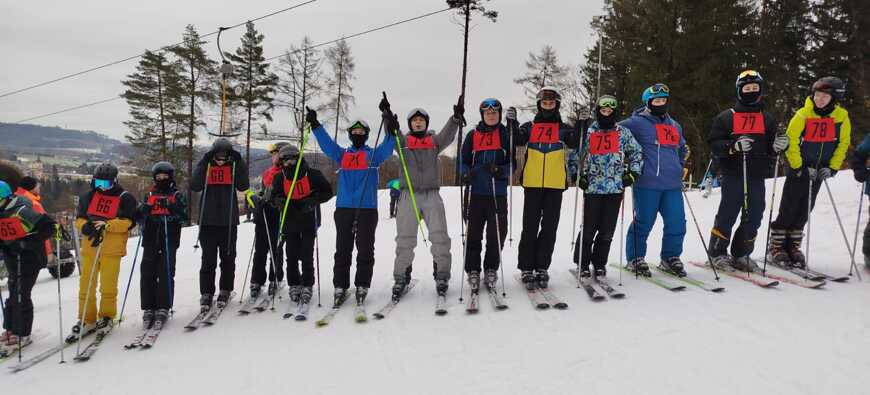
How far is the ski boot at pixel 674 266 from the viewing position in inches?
205

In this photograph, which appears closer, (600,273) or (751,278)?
(751,278)

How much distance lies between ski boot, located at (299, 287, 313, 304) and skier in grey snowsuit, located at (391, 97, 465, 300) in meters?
1.03

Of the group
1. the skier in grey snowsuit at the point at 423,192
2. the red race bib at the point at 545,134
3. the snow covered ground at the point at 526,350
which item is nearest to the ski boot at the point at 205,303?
the snow covered ground at the point at 526,350

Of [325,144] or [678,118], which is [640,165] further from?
[678,118]

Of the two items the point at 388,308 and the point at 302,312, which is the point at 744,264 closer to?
the point at 388,308

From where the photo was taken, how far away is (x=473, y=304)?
4.59 meters

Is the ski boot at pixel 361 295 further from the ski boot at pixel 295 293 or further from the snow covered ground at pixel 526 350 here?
the ski boot at pixel 295 293

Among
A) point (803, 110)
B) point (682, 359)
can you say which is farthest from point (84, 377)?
point (803, 110)

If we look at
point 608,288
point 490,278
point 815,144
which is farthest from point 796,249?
point 490,278

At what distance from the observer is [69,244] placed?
419 inches

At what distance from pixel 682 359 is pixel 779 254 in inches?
137

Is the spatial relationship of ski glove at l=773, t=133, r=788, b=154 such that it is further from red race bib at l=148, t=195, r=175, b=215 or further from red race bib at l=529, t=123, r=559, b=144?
red race bib at l=148, t=195, r=175, b=215

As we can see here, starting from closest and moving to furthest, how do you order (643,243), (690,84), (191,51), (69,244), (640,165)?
(640,165) < (643,243) < (69,244) < (690,84) < (191,51)

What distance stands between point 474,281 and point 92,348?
403 cm
